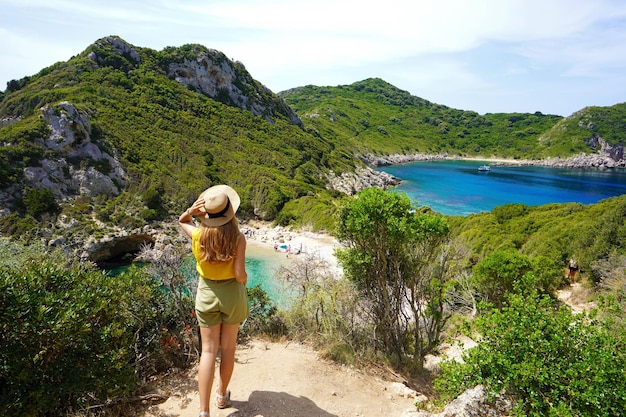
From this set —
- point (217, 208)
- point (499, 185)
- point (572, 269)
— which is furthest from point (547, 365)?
point (499, 185)

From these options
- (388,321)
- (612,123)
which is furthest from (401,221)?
(612,123)

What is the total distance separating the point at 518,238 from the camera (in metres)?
19.6

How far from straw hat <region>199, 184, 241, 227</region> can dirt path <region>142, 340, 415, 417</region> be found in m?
2.23

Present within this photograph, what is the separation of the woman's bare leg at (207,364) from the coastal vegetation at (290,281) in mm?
1064

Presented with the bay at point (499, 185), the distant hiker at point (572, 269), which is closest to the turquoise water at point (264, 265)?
the distant hiker at point (572, 269)

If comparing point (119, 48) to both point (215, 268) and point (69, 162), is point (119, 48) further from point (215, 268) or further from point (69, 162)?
point (215, 268)

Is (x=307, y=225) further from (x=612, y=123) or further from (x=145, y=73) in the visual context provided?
(x=612, y=123)

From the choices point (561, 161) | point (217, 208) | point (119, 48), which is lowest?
point (217, 208)

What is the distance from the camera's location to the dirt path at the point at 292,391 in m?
4.14

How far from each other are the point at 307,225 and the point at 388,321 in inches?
1238

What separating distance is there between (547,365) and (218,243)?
3640 mm

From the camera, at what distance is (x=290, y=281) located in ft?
36.7

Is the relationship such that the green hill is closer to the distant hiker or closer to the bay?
the distant hiker

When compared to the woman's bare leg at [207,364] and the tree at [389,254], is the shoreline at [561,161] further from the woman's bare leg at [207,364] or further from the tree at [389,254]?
the woman's bare leg at [207,364]
